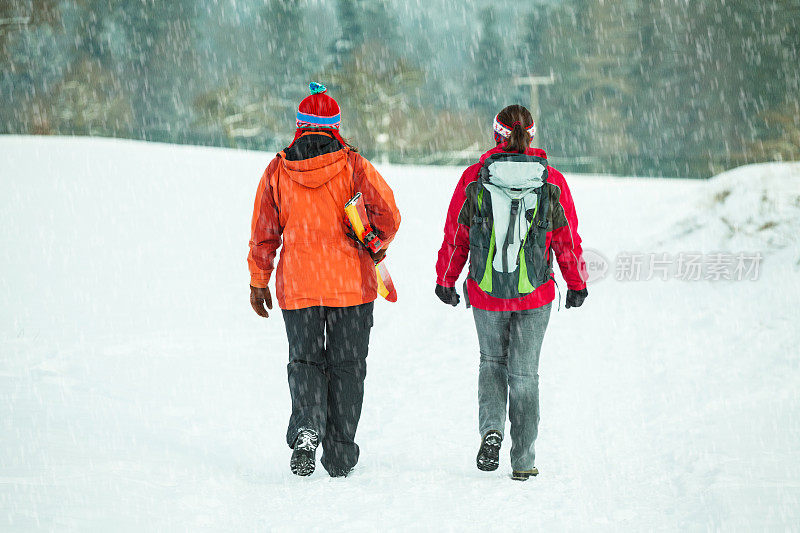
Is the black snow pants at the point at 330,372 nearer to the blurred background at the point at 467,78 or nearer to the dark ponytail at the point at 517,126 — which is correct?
the dark ponytail at the point at 517,126

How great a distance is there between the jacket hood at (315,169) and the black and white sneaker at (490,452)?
154 centimetres

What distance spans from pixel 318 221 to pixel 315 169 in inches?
10.0

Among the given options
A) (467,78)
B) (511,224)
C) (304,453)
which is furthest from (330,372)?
(467,78)

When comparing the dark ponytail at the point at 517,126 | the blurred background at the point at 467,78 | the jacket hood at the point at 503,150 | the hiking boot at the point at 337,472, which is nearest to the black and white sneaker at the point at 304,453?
the hiking boot at the point at 337,472

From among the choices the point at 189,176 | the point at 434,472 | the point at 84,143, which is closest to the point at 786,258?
the point at 434,472

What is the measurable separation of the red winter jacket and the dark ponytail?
0.15 feet

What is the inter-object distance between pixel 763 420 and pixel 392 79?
4263cm

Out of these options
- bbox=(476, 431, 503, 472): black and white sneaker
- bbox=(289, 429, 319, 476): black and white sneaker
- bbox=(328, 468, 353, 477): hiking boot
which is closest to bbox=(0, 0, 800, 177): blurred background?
bbox=(476, 431, 503, 472): black and white sneaker

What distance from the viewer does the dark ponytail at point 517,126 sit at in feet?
12.5

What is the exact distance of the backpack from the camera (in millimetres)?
3711

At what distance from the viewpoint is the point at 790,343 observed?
6.41 m

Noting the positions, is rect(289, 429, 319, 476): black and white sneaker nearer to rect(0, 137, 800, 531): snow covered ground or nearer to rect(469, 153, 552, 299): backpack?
rect(0, 137, 800, 531): snow covered ground

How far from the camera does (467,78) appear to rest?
59906 millimetres

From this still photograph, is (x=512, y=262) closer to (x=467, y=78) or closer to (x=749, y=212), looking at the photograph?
→ (x=749, y=212)
